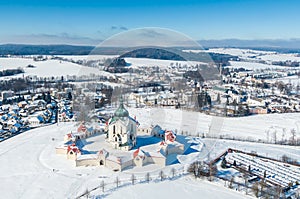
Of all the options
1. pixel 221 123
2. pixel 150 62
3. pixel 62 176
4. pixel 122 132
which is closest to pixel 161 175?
pixel 122 132

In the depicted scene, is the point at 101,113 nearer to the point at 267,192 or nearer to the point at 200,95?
the point at 200,95

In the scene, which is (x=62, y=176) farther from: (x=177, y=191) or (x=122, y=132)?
(x=177, y=191)

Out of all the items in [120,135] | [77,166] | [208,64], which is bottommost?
[77,166]

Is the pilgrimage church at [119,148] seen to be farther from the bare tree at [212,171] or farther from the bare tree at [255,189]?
the bare tree at [255,189]

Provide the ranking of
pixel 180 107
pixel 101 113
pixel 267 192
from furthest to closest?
1. pixel 180 107
2. pixel 101 113
3. pixel 267 192

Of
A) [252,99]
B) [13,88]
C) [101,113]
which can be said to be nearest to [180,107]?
[101,113]

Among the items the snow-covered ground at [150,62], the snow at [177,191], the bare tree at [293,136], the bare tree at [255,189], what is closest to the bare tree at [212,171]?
the snow at [177,191]

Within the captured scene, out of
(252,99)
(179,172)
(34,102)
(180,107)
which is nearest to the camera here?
(179,172)

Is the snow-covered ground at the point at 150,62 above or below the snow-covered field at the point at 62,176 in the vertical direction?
above
